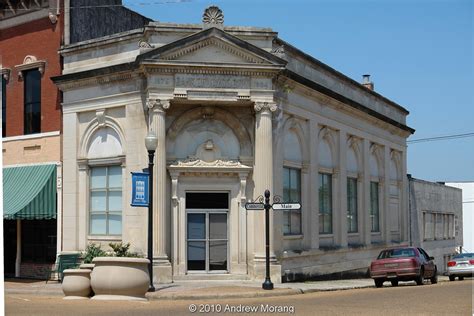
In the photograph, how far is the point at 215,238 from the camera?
86.5ft

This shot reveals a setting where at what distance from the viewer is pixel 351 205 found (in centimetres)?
3525

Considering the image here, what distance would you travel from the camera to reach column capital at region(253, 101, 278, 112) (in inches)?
1020

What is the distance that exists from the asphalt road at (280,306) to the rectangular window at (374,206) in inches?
630

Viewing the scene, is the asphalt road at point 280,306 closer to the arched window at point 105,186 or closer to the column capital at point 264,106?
the arched window at point 105,186

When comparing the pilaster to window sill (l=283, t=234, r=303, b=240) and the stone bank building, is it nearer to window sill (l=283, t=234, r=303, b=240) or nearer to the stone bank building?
the stone bank building

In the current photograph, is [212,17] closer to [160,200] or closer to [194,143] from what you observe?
[194,143]

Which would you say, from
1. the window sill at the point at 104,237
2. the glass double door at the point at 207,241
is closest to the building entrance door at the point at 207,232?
the glass double door at the point at 207,241

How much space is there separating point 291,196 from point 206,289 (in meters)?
7.56

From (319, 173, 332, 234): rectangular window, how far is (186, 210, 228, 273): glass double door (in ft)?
21.9

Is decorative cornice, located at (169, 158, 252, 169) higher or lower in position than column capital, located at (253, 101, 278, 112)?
lower

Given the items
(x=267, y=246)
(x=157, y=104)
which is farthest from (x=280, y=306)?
(x=157, y=104)

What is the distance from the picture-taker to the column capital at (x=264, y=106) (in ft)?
85.0

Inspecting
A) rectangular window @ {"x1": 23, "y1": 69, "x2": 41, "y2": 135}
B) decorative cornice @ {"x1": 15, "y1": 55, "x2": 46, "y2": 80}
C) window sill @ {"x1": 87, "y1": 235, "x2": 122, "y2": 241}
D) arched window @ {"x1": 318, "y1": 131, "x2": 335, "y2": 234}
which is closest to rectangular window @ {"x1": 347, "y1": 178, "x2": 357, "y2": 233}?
arched window @ {"x1": 318, "y1": 131, "x2": 335, "y2": 234}

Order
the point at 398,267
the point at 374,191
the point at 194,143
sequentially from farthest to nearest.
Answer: the point at 374,191 < the point at 398,267 < the point at 194,143
